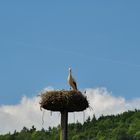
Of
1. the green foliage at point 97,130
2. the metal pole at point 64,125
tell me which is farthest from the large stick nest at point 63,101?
the green foliage at point 97,130

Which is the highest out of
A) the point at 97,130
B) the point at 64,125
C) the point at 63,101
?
the point at 97,130

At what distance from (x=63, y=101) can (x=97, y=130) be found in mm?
152203

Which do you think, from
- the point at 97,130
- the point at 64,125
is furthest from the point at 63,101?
the point at 97,130

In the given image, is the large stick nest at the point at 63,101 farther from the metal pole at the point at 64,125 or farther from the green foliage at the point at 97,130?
the green foliage at the point at 97,130

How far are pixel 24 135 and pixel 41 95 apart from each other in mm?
157483

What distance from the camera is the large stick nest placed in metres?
24.8

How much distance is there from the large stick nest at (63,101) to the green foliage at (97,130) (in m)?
131

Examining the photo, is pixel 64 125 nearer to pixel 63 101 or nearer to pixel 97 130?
pixel 63 101

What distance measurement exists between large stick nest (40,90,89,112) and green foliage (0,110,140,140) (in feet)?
430

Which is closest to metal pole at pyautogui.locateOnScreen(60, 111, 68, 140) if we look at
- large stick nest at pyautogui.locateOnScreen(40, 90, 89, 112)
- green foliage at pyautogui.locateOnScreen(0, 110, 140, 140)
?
large stick nest at pyautogui.locateOnScreen(40, 90, 89, 112)

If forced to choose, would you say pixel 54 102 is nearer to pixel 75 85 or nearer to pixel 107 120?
pixel 75 85

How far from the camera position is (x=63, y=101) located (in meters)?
24.8

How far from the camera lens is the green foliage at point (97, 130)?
167m

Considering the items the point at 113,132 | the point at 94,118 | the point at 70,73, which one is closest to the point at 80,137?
the point at 113,132
